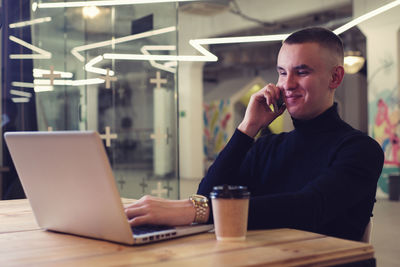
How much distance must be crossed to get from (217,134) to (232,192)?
1388 cm

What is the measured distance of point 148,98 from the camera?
5367 mm

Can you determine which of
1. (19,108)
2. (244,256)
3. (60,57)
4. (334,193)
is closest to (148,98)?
(60,57)

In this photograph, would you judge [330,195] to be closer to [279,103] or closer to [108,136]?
[279,103]

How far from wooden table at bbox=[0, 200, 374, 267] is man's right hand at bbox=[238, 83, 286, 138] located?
51 centimetres

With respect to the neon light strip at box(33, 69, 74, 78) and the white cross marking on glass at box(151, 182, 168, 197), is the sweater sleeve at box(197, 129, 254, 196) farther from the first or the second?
the white cross marking on glass at box(151, 182, 168, 197)

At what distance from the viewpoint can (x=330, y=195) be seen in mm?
1319

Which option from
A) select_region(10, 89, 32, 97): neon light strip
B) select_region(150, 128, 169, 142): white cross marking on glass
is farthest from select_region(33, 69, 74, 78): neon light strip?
select_region(150, 128, 169, 142): white cross marking on glass

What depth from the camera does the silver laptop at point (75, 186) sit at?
0.99 m

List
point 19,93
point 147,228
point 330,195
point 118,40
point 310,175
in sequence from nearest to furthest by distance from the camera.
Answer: point 147,228 → point 330,195 → point 310,175 → point 19,93 → point 118,40

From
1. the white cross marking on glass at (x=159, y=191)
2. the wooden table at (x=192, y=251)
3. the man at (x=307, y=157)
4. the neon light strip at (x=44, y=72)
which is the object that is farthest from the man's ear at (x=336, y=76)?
the white cross marking on glass at (x=159, y=191)

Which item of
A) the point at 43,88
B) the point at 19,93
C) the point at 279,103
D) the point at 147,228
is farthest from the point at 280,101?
the point at 43,88

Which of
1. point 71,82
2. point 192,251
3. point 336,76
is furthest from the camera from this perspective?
point 71,82

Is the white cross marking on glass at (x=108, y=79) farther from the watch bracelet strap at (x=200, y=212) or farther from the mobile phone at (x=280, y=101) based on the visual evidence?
the watch bracelet strap at (x=200, y=212)

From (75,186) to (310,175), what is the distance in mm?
777
